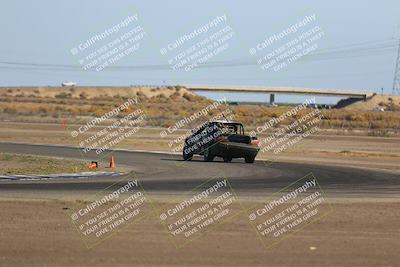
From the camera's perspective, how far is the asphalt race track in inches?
773

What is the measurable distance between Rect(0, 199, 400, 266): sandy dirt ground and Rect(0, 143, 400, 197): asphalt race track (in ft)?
17.3

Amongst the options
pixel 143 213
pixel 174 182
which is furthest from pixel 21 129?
pixel 143 213

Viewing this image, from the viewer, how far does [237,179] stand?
23.0 metres

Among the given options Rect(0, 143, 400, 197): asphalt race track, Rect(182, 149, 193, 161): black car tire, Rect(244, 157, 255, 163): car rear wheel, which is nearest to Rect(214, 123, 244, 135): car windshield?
Rect(244, 157, 255, 163): car rear wheel

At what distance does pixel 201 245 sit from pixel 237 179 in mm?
11589

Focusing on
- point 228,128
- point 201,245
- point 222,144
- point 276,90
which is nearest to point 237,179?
point 222,144

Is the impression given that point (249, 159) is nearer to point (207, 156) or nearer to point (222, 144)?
point (222, 144)

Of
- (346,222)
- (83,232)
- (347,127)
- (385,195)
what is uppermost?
(83,232)

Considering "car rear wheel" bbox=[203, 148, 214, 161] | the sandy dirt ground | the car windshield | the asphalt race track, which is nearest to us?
the sandy dirt ground

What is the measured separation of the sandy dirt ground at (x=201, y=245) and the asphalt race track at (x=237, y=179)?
17.3 feet

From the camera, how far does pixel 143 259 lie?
1029 cm

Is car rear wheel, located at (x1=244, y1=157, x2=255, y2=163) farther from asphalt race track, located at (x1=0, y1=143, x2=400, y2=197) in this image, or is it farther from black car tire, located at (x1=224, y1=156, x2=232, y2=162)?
asphalt race track, located at (x1=0, y1=143, x2=400, y2=197)

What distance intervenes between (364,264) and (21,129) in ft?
178

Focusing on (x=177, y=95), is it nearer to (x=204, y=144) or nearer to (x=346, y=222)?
(x=204, y=144)
